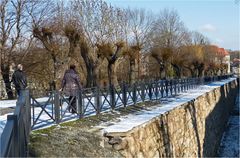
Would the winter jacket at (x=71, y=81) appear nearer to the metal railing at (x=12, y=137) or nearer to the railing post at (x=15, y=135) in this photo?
the metal railing at (x=12, y=137)

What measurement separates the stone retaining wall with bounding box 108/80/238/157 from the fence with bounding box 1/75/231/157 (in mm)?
1635

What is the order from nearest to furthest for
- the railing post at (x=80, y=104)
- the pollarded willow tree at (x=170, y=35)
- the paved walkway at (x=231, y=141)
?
the railing post at (x=80, y=104), the paved walkway at (x=231, y=141), the pollarded willow tree at (x=170, y=35)

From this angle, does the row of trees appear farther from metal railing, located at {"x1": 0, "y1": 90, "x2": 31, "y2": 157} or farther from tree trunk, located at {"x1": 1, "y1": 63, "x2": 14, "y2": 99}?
metal railing, located at {"x1": 0, "y1": 90, "x2": 31, "y2": 157}

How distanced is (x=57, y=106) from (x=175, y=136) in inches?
169

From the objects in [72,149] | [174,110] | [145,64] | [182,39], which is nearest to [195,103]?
[174,110]

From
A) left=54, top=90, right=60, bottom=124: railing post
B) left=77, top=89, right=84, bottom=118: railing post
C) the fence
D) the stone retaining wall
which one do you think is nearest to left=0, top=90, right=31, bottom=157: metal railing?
the fence

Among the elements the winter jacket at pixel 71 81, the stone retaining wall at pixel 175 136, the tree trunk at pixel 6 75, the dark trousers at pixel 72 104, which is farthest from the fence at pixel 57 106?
the tree trunk at pixel 6 75

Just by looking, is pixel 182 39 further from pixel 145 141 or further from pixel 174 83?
pixel 145 141

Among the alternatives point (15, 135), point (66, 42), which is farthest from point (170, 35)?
point (15, 135)

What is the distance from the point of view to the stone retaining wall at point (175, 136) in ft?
26.8

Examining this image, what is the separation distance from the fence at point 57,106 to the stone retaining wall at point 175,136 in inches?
64.4

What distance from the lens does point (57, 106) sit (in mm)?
8750

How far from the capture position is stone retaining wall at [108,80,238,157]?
8156mm

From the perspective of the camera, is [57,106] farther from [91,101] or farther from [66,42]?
[66,42]
